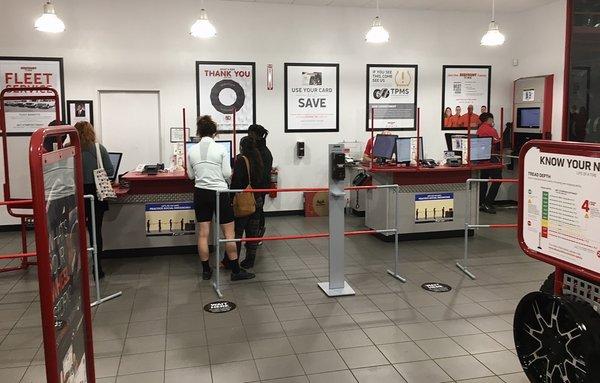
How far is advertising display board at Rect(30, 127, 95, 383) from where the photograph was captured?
162 centimetres

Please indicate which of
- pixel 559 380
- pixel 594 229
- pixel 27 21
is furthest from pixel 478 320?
pixel 27 21

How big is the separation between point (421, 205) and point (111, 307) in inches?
162

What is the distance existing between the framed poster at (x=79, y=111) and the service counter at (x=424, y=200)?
4.29 meters

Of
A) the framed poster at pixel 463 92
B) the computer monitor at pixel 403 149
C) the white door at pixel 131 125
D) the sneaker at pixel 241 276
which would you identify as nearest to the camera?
the sneaker at pixel 241 276

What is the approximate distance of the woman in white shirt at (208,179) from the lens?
5211 millimetres

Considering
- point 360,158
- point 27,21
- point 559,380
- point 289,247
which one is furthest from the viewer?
point 360,158

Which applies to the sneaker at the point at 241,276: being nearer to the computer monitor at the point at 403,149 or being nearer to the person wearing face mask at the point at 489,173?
the computer monitor at the point at 403,149

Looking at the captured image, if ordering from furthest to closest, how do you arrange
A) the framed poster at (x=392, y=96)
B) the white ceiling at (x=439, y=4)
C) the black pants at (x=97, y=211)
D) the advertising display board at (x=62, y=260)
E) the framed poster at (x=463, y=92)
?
the framed poster at (x=463, y=92), the framed poster at (x=392, y=96), the white ceiling at (x=439, y=4), the black pants at (x=97, y=211), the advertising display board at (x=62, y=260)

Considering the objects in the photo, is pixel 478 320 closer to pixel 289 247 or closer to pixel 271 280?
pixel 271 280

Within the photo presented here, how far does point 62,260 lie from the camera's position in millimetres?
1887

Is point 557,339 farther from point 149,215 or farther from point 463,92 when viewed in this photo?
point 463,92

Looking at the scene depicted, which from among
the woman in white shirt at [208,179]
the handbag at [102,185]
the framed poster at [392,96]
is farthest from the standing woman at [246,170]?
the framed poster at [392,96]

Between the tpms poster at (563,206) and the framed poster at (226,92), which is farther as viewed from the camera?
the framed poster at (226,92)

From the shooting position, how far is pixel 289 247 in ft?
22.3
